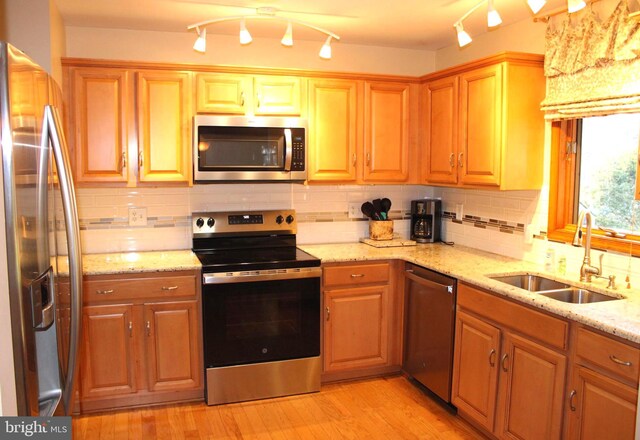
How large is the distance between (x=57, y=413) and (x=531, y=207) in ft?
9.18

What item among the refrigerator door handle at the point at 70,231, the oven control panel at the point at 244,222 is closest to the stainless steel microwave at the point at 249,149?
the oven control panel at the point at 244,222

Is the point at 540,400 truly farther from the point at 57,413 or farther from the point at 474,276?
the point at 57,413

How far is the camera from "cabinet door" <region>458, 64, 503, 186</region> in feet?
10.4

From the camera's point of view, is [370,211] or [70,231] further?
[370,211]

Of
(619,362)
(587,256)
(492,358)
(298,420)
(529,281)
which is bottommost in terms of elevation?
(298,420)

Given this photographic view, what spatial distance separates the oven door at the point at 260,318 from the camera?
3.29 m

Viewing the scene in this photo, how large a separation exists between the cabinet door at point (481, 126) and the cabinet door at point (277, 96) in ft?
3.51

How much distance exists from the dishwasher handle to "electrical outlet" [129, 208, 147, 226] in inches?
70.7

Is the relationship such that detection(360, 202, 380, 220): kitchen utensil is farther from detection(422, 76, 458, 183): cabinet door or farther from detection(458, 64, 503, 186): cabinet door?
detection(458, 64, 503, 186): cabinet door

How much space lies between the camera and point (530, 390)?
254 centimetres

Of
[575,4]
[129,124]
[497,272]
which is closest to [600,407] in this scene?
[497,272]

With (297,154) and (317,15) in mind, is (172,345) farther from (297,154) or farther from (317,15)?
(317,15)

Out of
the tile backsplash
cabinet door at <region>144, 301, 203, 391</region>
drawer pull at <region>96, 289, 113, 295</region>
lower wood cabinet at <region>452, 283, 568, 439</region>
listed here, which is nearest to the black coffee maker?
the tile backsplash

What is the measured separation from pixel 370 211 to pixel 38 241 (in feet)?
9.67
